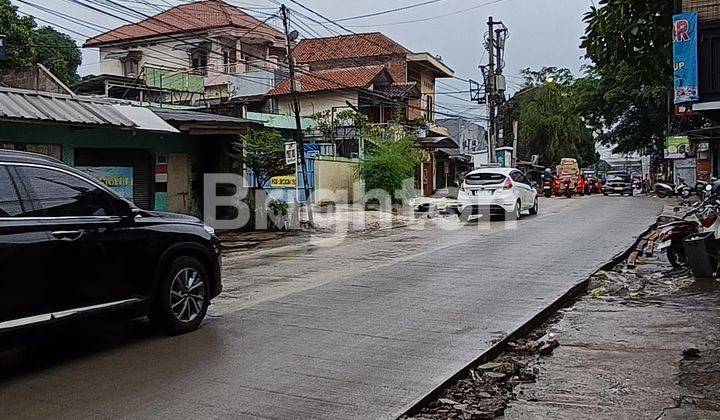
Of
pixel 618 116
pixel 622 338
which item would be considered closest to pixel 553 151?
pixel 618 116

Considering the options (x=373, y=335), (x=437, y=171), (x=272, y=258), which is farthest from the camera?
(x=437, y=171)

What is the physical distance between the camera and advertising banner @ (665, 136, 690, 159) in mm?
44719

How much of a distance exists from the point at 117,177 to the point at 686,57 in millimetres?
14081

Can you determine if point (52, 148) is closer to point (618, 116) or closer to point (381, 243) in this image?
point (381, 243)

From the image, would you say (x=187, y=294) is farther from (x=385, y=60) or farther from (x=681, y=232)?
(x=385, y=60)

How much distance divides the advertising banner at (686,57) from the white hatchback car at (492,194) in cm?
1357

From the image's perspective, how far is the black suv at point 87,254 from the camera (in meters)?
5.79

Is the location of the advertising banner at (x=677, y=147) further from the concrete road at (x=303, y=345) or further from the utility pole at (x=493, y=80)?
the concrete road at (x=303, y=345)

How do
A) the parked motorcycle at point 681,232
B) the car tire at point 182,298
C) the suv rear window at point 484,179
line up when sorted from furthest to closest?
the suv rear window at point 484,179
the parked motorcycle at point 681,232
the car tire at point 182,298

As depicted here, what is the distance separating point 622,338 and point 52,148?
13.2 metres

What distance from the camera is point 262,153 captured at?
20203mm

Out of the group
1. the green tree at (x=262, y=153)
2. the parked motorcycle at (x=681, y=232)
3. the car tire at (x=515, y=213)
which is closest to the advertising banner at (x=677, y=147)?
the car tire at (x=515, y=213)

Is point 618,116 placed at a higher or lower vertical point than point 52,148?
higher

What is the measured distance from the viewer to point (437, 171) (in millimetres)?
44500
